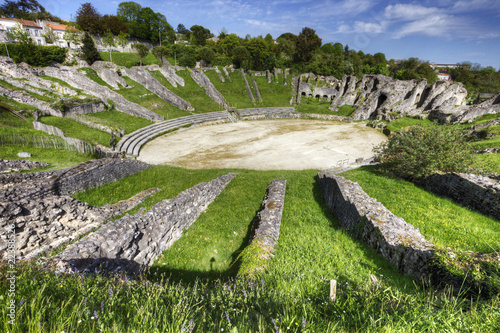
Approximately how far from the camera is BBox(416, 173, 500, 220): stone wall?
9.06m

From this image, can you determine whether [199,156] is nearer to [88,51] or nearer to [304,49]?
[88,51]

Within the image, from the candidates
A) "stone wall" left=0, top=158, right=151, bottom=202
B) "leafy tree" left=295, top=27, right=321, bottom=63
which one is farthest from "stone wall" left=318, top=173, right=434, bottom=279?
"leafy tree" left=295, top=27, right=321, bottom=63

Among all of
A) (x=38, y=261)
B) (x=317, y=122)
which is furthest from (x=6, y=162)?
(x=317, y=122)

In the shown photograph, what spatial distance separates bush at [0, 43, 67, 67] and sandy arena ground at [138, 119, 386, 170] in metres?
25.2

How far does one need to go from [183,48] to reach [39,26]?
52.2m

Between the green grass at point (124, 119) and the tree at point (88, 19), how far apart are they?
40285mm

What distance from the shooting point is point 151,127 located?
1151 inches

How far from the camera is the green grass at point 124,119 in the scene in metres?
27.4

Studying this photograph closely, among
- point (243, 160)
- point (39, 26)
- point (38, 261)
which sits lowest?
point (243, 160)

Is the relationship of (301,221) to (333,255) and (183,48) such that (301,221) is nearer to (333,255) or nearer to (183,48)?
(333,255)

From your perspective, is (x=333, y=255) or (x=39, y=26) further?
(x=39, y=26)

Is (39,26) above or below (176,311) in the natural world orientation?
above

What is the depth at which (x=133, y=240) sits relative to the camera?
285 inches

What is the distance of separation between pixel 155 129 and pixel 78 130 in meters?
8.73
